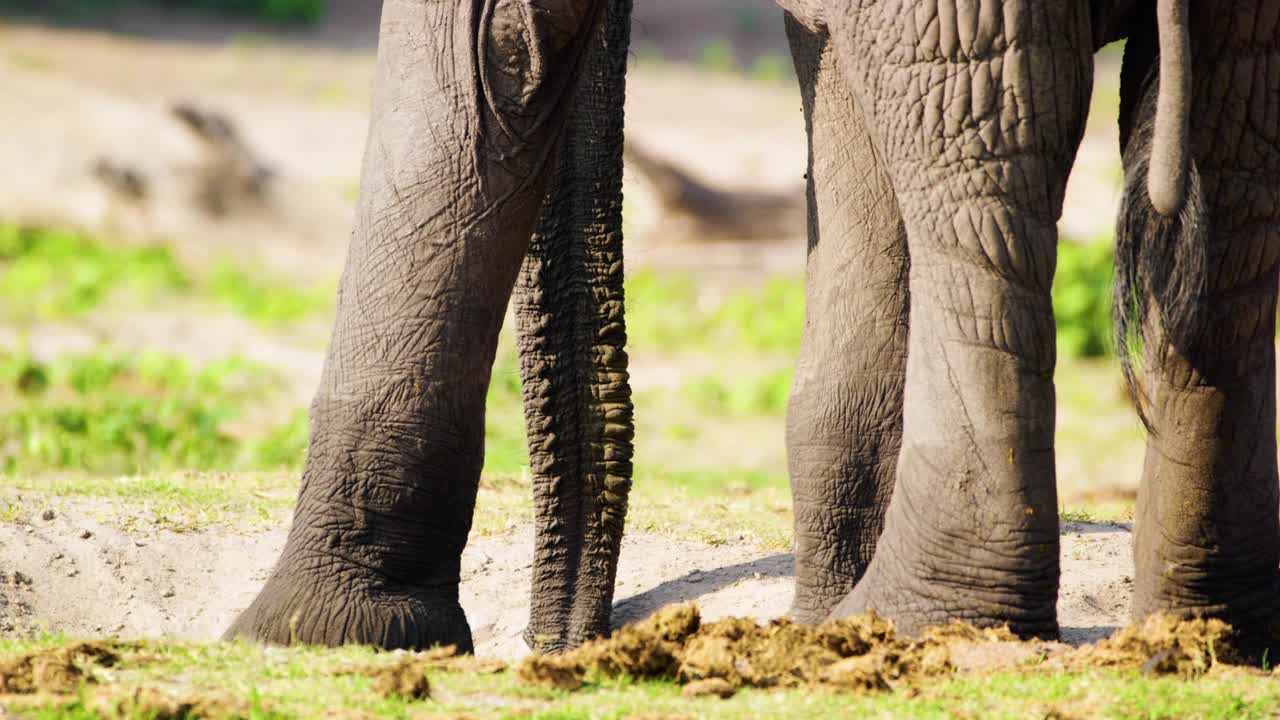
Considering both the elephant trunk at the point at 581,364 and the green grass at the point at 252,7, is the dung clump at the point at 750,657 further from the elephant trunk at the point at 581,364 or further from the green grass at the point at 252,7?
the green grass at the point at 252,7

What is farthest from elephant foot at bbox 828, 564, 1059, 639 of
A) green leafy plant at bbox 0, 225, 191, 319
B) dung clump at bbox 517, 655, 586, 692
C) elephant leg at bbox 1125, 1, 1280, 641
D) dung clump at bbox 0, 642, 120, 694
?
green leafy plant at bbox 0, 225, 191, 319

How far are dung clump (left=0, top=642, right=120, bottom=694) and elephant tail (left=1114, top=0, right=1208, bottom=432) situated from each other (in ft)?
6.40

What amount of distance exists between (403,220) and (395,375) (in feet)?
1.00

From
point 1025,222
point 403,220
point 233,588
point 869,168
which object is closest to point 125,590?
point 233,588

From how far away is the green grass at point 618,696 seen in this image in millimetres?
2717

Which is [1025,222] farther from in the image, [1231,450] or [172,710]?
[172,710]

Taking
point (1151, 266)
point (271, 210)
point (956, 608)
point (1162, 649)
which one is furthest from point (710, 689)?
point (271, 210)

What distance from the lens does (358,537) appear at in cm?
357

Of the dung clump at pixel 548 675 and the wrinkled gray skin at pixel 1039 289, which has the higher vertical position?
the wrinkled gray skin at pixel 1039 289

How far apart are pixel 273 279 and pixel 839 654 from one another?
9.71 meters

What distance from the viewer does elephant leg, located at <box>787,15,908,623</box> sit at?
418 centimetres

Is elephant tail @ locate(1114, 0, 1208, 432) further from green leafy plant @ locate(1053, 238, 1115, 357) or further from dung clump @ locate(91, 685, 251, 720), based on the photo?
green leafy plant @ locate(1053, 238, 1115, 357)

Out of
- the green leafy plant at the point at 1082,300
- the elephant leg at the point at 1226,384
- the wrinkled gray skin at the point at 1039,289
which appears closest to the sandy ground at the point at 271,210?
the elephant leg at the point at 1226,384

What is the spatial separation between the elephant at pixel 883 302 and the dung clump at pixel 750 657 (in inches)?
9.4
